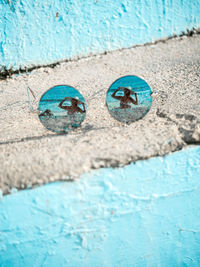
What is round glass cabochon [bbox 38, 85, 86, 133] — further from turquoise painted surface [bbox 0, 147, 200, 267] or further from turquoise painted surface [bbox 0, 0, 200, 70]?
turquoise painted surface [bbox 0, 0, 200, 70]

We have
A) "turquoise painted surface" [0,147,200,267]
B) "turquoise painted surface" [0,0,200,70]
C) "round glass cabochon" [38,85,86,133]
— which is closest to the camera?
"turquoise painted surface" [0,147,200,267]

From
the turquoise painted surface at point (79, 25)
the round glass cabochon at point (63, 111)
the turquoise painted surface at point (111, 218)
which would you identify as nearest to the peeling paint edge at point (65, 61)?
the turquoise painted surface at point (79, 25)

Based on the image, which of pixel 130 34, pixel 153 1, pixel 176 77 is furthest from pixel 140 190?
pixel 153 1

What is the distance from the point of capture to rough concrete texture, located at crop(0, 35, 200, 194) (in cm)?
79

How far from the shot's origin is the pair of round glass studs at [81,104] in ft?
3.12

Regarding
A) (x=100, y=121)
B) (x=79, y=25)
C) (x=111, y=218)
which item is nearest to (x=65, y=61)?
(x=79, y=25)

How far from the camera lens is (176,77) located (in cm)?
126

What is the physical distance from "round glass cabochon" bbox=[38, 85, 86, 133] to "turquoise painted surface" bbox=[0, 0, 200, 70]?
1.98 ft

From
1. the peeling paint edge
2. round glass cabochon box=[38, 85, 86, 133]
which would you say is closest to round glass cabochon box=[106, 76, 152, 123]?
round glass cabochon box=[38, 85, 86, 133]

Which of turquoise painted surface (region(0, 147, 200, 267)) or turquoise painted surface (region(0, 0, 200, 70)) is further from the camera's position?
turquoise painted surface (region(0, 0, 200, 70))

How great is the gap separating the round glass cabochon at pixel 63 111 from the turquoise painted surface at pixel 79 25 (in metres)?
0.60

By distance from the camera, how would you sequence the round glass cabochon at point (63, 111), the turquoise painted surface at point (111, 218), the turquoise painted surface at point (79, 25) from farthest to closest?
the turquoise painted surface at point (79, 25), the round glass cabochon at point (63, 111), the turquoise painted surface at point (111, 218)

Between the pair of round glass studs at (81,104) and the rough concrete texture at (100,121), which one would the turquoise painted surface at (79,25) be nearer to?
the rough concrete texture at (100,121)

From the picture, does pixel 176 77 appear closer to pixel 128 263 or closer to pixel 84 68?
pixel 84 68
